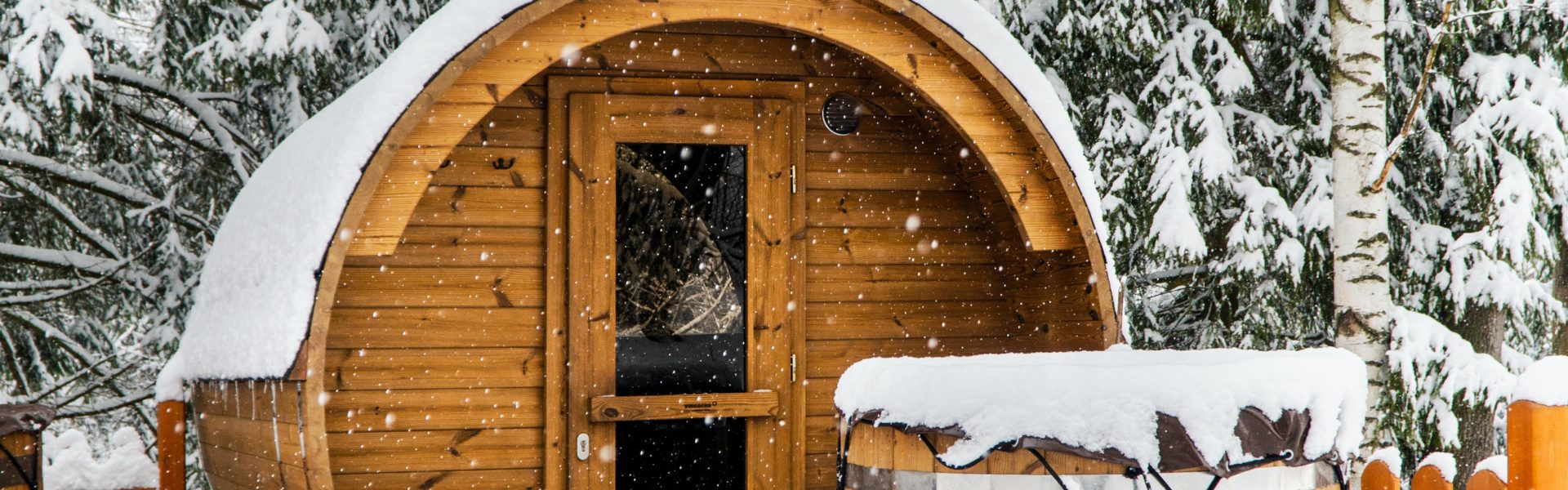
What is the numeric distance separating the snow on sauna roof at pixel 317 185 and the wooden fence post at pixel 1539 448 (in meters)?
1.62

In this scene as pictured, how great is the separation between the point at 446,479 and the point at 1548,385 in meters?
3.76

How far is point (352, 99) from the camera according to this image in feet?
13.5

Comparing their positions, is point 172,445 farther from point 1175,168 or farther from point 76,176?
point 1175,168

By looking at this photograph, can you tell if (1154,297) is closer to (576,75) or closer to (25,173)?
(576,75)

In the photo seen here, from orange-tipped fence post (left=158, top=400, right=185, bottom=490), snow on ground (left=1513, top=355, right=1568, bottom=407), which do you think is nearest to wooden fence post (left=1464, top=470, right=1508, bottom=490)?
snow on ground (left=1513, top=355, right=1568, bottom=407)

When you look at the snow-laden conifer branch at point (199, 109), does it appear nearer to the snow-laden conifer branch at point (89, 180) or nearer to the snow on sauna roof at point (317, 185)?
the snow-laden conifer branch at point (89, 180)

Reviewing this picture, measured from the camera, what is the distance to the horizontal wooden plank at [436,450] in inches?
191

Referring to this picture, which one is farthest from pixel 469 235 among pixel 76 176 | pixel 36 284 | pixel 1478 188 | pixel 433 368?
pixel 1478 188

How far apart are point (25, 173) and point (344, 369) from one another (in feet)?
15.7

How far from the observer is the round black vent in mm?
5426

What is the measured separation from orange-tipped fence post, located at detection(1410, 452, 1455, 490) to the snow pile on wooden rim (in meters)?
1.37

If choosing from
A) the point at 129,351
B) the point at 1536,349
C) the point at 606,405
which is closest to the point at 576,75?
the point at 606,405

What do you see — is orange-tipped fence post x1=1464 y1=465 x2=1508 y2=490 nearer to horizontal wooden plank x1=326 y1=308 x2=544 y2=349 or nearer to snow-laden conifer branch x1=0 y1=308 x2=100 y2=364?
horizontal wooden plank x1=326 y1=308 x2=544 y2=349

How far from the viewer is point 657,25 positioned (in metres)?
4.34
